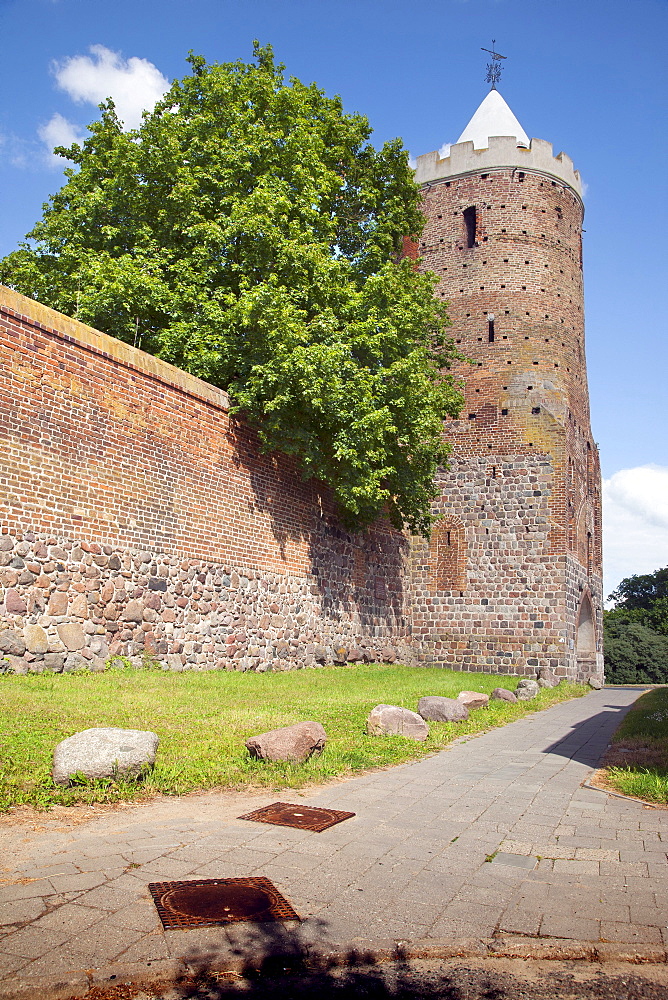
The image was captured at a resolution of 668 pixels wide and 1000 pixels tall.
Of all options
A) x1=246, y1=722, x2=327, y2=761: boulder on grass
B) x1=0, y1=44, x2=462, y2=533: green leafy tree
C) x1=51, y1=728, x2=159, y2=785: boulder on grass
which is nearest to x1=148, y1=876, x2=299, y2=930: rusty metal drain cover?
x1=51, y1=728, x2=159, y2=785: boulder on grass

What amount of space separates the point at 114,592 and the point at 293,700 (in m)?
3.27

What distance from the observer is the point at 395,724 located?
26.9 ft

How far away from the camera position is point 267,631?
15273mm

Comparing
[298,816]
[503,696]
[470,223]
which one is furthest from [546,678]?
[298,816]

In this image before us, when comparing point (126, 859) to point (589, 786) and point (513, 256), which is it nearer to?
point (589, 786)

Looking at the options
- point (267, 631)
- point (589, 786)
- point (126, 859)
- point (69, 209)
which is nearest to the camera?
point (126, 859)

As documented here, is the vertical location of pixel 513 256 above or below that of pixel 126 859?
above

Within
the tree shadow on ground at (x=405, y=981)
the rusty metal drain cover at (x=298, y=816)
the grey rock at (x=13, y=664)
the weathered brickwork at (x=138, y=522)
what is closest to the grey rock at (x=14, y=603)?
the weathered brickwork at (x=138, y=522)

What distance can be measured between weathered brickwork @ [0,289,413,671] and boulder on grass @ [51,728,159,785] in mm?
4815

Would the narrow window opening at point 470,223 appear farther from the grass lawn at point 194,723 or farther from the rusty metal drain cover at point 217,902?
the rusty metal drain cover at point 217,902

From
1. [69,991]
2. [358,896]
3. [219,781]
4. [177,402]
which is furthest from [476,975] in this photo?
[177,402]

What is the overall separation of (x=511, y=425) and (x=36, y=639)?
16.0 metres

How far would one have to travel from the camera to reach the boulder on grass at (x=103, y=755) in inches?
210

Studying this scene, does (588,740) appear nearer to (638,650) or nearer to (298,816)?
(298,816)
